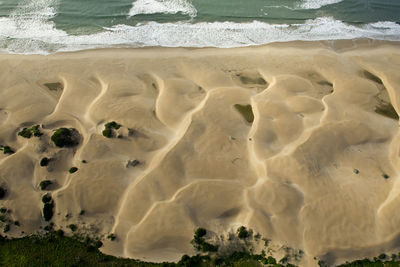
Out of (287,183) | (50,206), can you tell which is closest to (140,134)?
(50,206)

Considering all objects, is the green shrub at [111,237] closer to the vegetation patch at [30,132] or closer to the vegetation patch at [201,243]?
the vegetation patch at [201,243]

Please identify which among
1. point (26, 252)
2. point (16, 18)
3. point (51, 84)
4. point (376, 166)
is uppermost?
point (16, 18)

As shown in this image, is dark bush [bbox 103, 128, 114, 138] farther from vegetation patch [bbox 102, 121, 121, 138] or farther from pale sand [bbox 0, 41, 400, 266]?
pale sand [bbox 0, 41, 400, 266]

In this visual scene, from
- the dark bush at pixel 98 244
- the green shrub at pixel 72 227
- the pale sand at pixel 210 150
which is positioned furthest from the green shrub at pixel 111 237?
the green shrub at pixel 72 227

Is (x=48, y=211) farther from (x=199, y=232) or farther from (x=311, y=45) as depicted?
(x=311, y=45)

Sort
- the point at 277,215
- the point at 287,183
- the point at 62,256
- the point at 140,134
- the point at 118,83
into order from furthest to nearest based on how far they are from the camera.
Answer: the point at 118,83
the point at 140,134
the point at 287,183
the point at 277,215
the point at 62,256

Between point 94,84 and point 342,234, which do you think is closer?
point 342,234

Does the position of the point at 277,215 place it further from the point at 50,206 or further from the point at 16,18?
the point at 16,18
